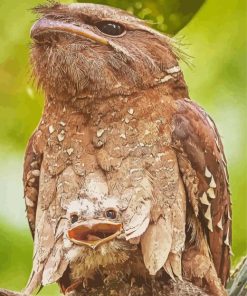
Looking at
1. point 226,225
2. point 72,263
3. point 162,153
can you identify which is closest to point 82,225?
point 72,263

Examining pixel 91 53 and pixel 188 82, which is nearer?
pixel 91 53

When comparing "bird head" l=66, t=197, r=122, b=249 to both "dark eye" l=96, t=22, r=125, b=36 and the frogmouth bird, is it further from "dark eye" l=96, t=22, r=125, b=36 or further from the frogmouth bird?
"dark eye" l=96, t=22, r=125, b=36

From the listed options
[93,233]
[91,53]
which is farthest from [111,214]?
[91,53]

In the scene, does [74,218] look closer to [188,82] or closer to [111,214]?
[111,214]

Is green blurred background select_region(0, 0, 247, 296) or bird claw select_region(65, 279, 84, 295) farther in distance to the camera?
green blurred background select_region(0, 0, 247, 296)

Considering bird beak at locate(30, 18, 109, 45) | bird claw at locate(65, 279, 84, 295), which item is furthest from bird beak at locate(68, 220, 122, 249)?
bird beak at locate(30, 18, 109, 45)

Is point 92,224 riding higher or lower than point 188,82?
lower
